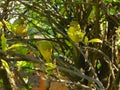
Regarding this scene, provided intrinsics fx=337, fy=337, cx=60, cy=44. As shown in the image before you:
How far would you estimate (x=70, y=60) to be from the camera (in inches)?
106

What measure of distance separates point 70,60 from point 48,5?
62 centimetres

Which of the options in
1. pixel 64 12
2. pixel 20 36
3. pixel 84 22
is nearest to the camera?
pixel 20 36

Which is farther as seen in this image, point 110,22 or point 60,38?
point 110,22

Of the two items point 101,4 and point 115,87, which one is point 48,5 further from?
point 115,87

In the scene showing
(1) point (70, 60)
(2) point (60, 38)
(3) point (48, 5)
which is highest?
(3) point (48, 5)

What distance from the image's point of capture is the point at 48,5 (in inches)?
120

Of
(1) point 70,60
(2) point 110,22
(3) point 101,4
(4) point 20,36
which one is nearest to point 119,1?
(2) point 110,22

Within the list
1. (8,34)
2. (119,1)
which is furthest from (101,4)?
(8,34)

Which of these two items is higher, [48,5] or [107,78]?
[48,5]

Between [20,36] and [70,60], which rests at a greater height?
[20,36]

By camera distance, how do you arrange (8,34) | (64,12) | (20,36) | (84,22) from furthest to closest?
(64,12), (84,22), (8,34), (20,36)

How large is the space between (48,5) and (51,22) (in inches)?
16.1

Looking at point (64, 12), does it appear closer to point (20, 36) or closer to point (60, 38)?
point (60, 38)

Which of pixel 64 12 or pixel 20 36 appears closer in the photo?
pixel 20 36
